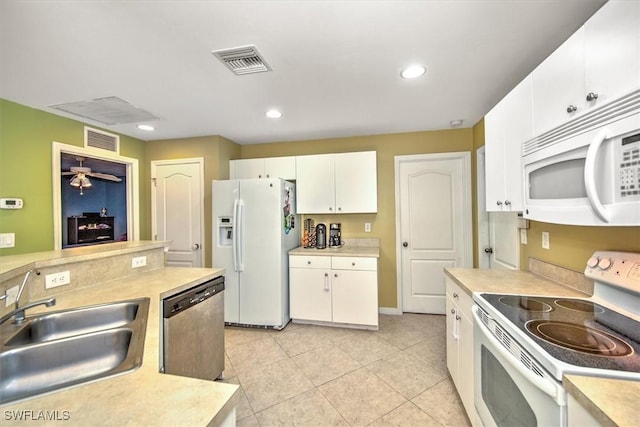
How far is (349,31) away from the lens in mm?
1467

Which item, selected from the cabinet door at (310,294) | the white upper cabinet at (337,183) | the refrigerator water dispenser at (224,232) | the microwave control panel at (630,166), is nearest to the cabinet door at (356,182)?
the white upper cabinet at (337,183)

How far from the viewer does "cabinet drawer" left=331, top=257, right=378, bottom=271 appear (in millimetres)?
2891

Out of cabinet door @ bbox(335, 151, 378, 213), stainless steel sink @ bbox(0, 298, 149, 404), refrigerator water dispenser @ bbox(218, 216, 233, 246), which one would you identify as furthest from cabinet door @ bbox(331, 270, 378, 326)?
stainless steel sink @ bbox(0, 298, 149, 404)

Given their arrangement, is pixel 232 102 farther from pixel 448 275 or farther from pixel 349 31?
pixel 448 275

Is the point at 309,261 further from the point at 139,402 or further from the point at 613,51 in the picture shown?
the point at 613,51

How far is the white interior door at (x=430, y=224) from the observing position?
3262 millimetres

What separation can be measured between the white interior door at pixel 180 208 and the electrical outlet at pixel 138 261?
1.40 meters

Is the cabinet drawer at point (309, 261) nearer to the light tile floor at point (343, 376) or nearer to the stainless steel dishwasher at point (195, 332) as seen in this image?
the light tile floor at point (343, 376)

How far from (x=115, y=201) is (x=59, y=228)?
4229 mm

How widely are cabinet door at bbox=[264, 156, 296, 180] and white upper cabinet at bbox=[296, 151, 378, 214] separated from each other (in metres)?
0.07

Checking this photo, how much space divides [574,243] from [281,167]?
288 cm

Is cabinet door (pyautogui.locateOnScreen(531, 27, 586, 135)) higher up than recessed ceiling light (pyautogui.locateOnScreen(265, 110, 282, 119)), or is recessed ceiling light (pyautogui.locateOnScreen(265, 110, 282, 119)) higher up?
recessed ceiling light (pyautogui.locateOnScreen(265, 110, 282, 119))

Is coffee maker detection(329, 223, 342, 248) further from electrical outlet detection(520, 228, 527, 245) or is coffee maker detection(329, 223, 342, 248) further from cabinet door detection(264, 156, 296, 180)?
electrical outlet detection(520, 228, 527, 245)

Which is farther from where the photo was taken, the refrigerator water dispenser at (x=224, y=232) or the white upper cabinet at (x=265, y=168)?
the white upper cabinet at (x=265, y=168)
